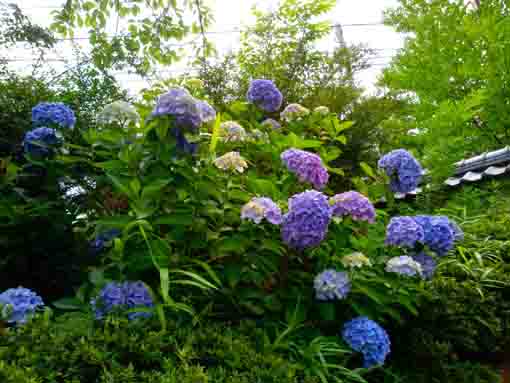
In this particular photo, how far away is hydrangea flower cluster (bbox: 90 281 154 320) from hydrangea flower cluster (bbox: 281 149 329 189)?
2.22ft

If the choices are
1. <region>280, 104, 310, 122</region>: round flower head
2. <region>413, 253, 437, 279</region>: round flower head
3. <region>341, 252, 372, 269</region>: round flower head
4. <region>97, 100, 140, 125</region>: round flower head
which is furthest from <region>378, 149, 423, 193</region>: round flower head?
<region>97, 100, 140, 125</region>: round flower head

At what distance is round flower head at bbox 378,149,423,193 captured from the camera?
1704mm

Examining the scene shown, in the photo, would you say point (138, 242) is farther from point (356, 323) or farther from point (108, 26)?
point (108, 26)

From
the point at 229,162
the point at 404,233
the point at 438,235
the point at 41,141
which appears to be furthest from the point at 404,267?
the point at 41,141

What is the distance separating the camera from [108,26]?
3920 mm

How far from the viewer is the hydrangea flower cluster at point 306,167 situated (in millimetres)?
1562

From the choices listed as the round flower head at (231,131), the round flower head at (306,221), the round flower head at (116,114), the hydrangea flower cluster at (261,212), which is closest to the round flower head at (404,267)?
the round flower head at (306,221)

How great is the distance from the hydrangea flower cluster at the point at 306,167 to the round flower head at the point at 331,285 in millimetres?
346

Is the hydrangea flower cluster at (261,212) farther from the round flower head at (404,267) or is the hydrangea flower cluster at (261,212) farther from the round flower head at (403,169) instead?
the round flower head at (403,169)

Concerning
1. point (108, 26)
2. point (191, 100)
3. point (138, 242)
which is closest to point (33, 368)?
point (138, 242)

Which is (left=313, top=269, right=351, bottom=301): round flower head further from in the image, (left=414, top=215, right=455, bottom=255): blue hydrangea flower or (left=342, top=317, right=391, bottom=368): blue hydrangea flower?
(left=414, top=215, right=455, bottom=255): blue hydrangea flower

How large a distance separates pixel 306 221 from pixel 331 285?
0.25 m

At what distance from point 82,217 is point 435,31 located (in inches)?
151

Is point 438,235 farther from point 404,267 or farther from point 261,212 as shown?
point 261,212
